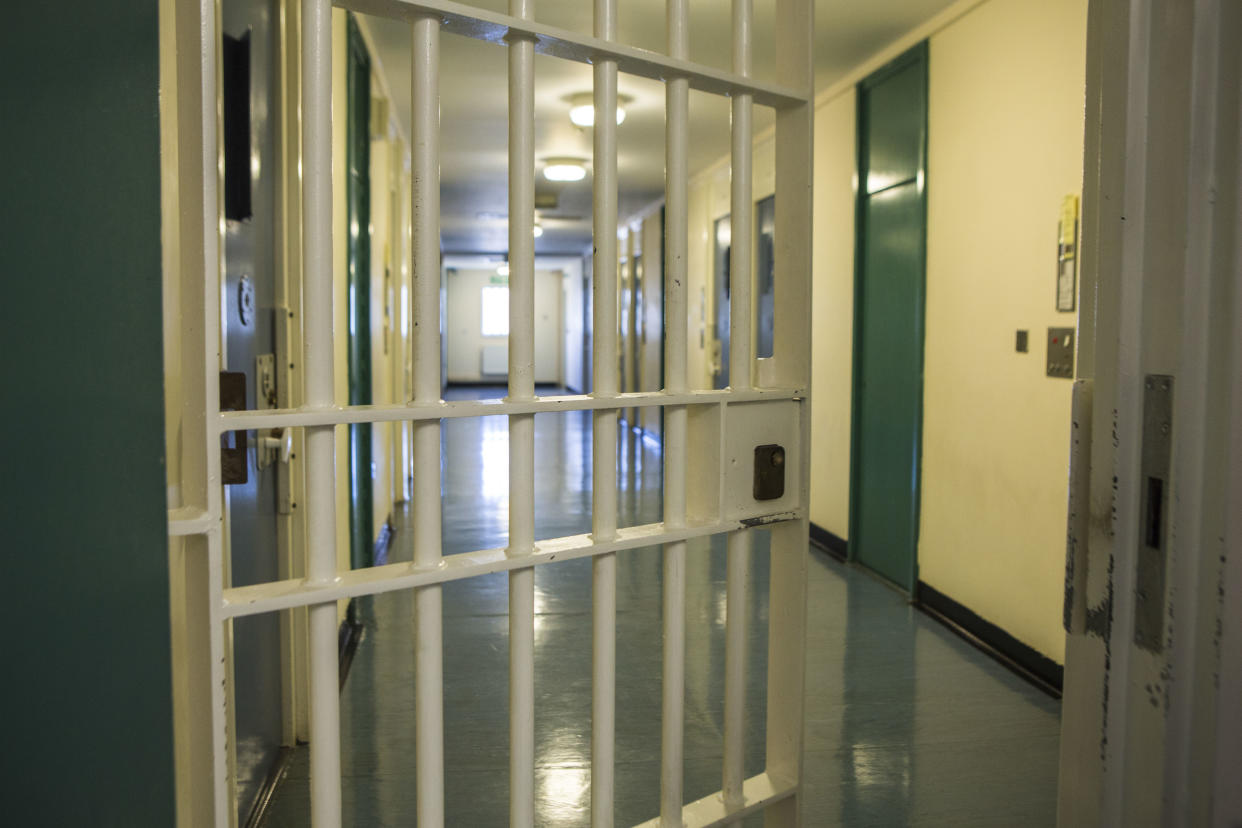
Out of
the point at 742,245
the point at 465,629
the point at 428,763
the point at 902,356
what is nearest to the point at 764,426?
the point at 742,245

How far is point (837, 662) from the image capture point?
3.24 meters

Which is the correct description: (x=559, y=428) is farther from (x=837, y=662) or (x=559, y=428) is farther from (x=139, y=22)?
(x=139, y=22)

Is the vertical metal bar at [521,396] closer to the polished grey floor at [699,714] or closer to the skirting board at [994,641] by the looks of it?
the polished grey floor at [699,714]

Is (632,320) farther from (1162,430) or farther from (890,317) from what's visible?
(1162,430)

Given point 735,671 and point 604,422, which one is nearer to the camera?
point 604,422

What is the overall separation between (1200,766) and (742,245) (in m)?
0.84

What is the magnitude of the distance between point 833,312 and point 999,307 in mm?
1576

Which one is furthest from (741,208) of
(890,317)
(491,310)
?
(491,310)

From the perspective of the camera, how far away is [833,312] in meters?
4.98

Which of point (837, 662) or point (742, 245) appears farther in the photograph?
point (837, 662)

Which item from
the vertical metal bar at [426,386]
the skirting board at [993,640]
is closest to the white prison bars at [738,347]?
the vertical metal bar at [426,386]

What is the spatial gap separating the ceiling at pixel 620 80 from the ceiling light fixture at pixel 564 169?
72mm

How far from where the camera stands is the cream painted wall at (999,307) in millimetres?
3078

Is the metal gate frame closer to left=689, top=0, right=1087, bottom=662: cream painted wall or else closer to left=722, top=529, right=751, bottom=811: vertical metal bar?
left=722, top=529, right=751, bottom=811: vertical metal bar
